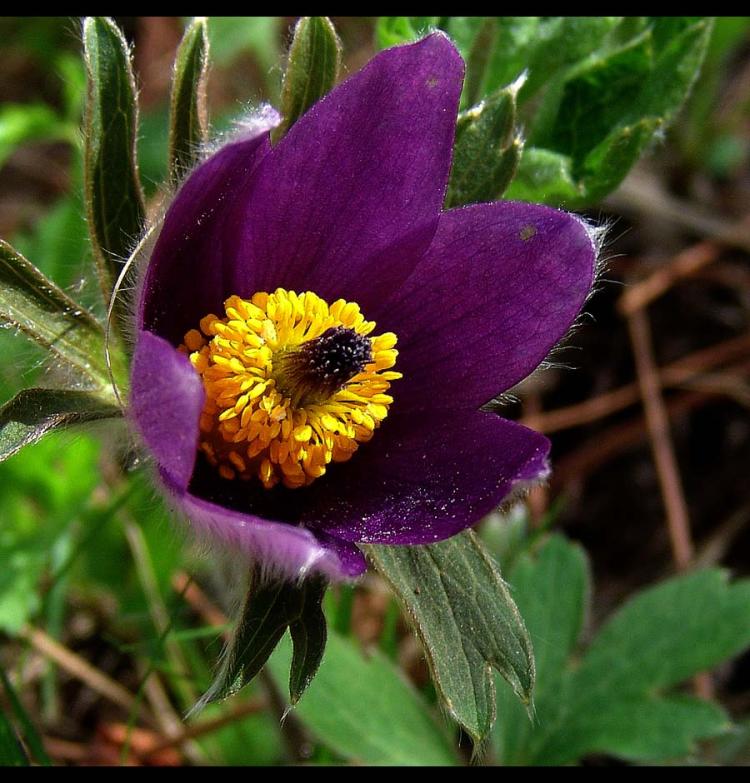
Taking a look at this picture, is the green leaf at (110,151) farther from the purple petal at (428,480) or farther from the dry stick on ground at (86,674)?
the dry stick on ground at (86,674)

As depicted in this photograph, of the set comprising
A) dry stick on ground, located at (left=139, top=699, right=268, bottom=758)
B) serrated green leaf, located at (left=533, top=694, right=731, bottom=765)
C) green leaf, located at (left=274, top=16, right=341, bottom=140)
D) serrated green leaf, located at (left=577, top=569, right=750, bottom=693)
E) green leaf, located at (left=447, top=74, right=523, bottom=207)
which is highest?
green leaf, located at (left=274, top=16, right=341, bottom=140)

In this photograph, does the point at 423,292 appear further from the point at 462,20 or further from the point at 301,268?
the point at 462,20

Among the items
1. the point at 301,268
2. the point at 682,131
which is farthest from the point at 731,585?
the point at 682,131

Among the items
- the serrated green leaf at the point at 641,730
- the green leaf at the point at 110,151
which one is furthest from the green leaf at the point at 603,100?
the serrated green leaf at the point at 641,730

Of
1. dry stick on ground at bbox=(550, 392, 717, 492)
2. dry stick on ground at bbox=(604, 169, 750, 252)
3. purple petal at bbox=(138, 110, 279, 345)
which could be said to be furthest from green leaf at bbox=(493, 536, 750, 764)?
dry stick on ground at bbox=(604, 169, 750, 252)

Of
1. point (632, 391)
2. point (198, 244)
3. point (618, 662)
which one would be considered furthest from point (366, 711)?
point (632, 391)

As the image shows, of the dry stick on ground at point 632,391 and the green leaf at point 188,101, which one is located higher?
the green leaf at point 188,101

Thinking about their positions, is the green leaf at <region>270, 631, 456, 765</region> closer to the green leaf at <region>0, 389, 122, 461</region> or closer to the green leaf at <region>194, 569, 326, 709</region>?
the green leaf at <region>194, 569, 326, 709</region>
